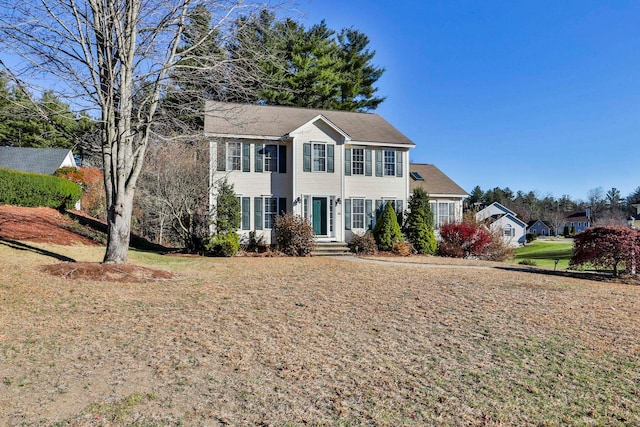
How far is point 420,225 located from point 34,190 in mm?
17570

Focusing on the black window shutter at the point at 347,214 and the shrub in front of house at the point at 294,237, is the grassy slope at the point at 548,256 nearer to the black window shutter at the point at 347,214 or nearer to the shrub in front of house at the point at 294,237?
the black window shutter at the point at 347,214

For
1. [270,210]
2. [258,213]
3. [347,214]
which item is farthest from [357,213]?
[258,213]

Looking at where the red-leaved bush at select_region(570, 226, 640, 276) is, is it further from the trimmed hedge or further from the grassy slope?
the trimmed hedge

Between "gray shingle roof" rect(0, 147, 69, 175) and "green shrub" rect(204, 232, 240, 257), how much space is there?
53.0 feet

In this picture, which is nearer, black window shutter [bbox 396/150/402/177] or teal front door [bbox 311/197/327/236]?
teal front door [bbox 311/197/327/236]

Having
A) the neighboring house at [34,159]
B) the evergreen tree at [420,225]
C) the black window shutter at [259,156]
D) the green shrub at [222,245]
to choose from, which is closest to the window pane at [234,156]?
the black window shutter at [259,156]

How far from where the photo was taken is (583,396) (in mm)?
4207

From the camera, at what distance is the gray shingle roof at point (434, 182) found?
2284 cm

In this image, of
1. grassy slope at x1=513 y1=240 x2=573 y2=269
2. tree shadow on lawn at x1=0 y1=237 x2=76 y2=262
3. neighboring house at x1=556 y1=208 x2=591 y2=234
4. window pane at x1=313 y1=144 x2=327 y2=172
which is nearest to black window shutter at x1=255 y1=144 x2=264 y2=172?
window pane at x1=313 y1=144 x2=327 y2=172

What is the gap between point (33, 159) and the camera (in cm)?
2714

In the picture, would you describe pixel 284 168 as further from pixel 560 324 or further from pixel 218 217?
pixel 560 324

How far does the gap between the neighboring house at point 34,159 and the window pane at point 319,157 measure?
1745cm

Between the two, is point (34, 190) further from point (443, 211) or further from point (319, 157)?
point (443, 211)

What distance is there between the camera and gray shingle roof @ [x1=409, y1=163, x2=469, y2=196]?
22844 millimetres
